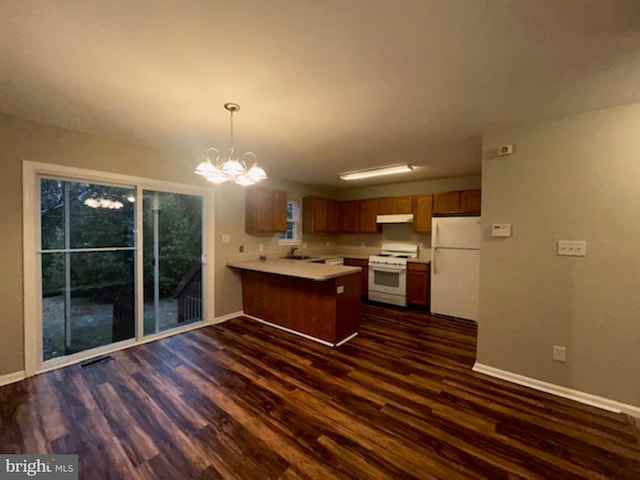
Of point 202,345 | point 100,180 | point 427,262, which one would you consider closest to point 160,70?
point 100,180

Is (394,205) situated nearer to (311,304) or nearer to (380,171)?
(380,171)

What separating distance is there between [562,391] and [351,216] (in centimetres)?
431

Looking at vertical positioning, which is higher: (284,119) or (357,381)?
(284,119)

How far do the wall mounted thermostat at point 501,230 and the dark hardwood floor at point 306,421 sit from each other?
139 cm

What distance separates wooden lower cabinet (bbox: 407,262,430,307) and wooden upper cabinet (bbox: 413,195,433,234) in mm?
693

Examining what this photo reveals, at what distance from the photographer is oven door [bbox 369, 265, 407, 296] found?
194 inches

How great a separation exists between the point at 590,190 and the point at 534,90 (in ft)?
3.35

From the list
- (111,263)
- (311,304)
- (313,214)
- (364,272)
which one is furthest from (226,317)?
(364,272)

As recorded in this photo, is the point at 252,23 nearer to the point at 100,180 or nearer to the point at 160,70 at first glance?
the point at 160,70

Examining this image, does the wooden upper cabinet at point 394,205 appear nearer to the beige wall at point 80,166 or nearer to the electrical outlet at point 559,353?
the beige wall at point 80,166

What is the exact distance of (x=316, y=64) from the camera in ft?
5.48

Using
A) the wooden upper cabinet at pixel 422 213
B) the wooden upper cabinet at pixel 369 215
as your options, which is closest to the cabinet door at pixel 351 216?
the wooden upper cabinet at pixel 369 215

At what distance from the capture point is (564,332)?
237cm

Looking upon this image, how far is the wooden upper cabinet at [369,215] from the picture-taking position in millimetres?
5633
